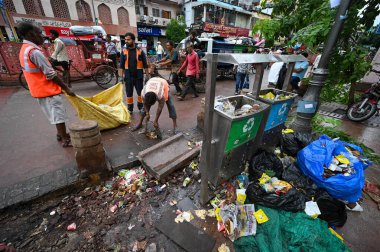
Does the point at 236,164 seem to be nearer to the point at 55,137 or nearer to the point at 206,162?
the point at 206,162

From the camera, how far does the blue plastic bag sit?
2.13m

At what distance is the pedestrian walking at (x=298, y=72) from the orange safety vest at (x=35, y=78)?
6.35 meters

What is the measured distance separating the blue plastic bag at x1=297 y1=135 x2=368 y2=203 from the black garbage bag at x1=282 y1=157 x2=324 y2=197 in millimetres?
67

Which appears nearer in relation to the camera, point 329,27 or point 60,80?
point 60,80

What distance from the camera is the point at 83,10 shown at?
18.1 m

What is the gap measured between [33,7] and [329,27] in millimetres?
23287

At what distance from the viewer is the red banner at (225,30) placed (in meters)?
24.8

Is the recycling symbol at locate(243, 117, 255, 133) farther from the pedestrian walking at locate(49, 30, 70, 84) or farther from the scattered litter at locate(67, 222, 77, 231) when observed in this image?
the pedestrian walking at locate(49, 30, 70, 84)

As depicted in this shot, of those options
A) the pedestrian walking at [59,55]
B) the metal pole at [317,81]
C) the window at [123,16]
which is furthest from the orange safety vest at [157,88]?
the window at [123,16]

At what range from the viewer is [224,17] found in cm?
2681

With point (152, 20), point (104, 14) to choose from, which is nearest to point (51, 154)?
point (104, 14)

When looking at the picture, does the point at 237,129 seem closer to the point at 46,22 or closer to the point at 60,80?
the point at 60,80

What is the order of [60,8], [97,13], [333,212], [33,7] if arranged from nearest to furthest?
[333,212]
[33,7]
[60,8]
[97,13]

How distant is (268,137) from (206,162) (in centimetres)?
153
